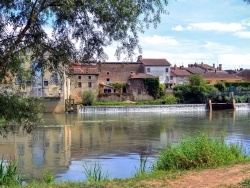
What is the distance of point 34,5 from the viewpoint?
313 inches

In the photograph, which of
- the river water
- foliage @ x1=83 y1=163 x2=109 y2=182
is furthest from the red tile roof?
foliage @ x1=83 y1=163 x2=109 y2=182

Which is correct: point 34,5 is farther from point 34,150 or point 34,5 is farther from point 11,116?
point 34,150

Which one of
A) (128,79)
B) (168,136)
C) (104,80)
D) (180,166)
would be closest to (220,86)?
(128,79)

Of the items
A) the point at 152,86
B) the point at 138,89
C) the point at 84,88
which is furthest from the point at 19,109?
the point at 138,89

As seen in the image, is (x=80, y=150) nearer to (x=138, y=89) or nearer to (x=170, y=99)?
(x=170, y=99)

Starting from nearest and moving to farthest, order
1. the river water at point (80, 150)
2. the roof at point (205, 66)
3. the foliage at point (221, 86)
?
the river water at point (80, 150), the foliage at point (221, 86), the roof at point (205, 66)

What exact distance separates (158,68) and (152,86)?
31.9 feet

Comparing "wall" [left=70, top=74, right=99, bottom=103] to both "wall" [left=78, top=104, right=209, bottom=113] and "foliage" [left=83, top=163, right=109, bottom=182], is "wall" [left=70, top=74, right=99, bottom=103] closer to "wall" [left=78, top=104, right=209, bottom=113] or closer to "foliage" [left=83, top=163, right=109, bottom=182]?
"wall" [left=78, top=104, right=209, bottom=113]

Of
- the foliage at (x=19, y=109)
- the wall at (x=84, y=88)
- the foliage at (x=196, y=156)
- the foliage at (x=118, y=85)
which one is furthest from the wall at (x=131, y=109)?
the foliage at (x=19, y=109)

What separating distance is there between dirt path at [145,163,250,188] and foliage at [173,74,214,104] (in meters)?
59.3

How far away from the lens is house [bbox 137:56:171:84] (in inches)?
3100

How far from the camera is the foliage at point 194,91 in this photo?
225 ft

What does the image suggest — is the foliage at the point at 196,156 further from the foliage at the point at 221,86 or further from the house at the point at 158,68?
the house at the point at 158,68

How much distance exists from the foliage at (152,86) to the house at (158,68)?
24.8ft
